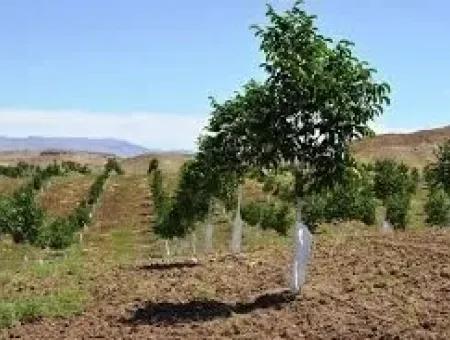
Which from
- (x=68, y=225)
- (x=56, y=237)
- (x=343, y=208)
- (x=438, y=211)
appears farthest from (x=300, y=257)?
(x=68, y=225)

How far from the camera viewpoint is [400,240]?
22.7 m

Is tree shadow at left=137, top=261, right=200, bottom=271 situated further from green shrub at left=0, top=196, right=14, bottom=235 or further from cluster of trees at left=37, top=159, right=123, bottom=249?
green shrub at left=0, top=196, right=14, bottom=235

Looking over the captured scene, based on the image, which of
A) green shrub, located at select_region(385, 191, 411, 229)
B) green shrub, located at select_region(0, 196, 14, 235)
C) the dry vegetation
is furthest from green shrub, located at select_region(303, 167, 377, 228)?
the dry vegetation

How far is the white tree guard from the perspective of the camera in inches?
696

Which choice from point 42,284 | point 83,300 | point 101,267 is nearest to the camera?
point 83,300

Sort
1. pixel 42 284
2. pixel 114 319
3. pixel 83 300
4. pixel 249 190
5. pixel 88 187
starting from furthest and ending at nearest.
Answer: pixel 88 187 < pixel 249 190 < pixel 42 284 < pixel 83 300 < pixel 114 319

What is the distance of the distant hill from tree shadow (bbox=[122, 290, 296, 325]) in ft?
292

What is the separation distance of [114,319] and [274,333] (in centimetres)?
376

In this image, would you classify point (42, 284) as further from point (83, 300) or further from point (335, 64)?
point (335, 64)

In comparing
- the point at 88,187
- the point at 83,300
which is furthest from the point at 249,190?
the point at 83,300

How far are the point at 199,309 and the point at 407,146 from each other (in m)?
120

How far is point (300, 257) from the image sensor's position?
58.5 ft

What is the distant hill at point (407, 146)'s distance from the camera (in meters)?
118

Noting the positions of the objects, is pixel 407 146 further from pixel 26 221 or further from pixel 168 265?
pixel 168 265
